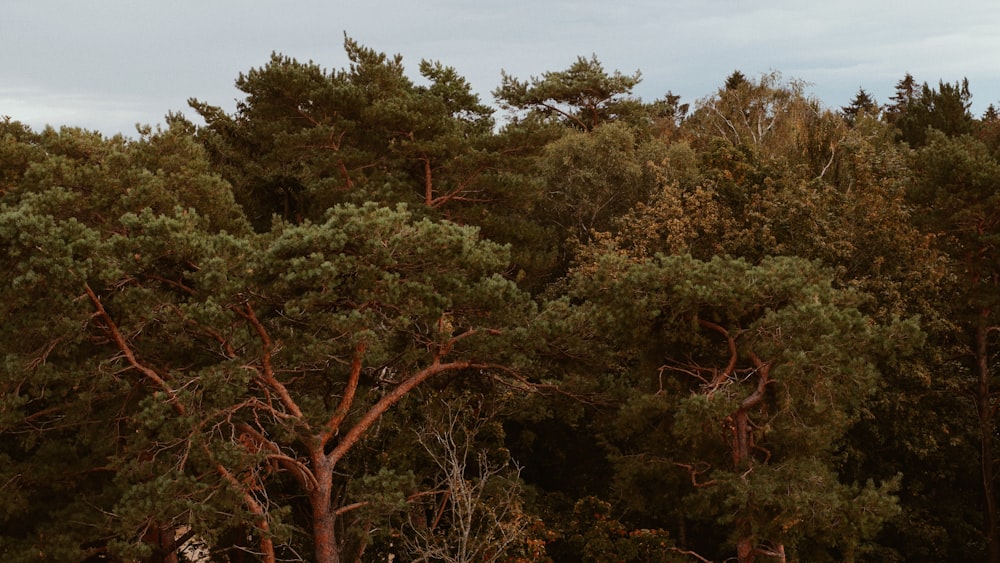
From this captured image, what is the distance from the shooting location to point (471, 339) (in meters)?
16.0

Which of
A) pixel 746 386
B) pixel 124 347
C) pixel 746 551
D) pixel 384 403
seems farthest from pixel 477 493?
pixel 124 347

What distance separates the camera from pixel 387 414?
711 inches

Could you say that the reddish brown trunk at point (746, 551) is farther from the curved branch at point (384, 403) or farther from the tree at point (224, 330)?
the curved branch at point (384, 403)

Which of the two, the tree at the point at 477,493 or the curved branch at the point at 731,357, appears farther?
the tree at the point at 477,493

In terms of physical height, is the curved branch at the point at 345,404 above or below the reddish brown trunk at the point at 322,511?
above

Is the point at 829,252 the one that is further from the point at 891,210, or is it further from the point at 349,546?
the point at 349,546

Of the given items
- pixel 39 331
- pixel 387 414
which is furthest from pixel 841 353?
pixel 39 331

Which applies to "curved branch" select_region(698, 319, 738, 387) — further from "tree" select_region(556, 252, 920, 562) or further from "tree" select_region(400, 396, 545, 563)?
"tree" select_region(400, 396, 545, 563)

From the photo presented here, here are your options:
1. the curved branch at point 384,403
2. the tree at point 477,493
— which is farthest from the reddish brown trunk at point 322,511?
the tree at point 477,493

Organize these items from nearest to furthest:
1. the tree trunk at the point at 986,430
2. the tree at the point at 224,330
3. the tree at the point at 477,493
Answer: the tree at the point at 224,330 < the tree at the point at 477,493 < the tree trunk at the point at 986,430

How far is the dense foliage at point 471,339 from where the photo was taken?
1325 cm

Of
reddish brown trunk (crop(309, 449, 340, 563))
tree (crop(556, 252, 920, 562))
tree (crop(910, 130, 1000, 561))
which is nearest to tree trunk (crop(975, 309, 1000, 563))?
tree (crop(910, 130, 1000, 561))

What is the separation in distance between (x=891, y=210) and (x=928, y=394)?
396 cm

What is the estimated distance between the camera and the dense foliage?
13250 mm
